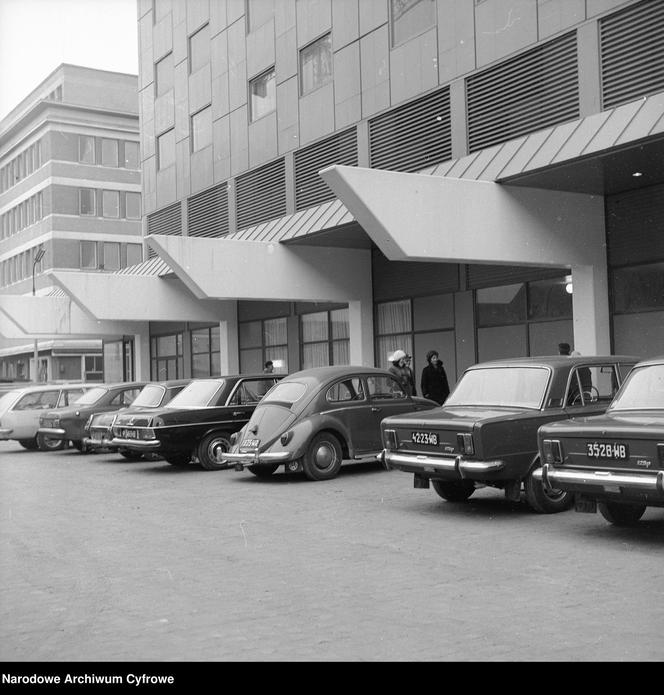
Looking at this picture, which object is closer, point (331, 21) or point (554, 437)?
point (554, 437)

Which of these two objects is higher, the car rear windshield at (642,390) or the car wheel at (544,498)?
the car rear windshield at (642,390)

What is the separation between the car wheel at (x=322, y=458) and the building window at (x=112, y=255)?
1914 inches

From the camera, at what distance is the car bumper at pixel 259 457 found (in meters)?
13.3

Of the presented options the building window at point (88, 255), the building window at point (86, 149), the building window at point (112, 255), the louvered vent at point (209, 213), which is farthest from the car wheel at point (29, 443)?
the building window at point (86, 149)

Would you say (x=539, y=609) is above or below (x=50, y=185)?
below

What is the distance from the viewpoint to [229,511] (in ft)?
35.9

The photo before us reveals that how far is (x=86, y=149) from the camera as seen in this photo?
193 feet

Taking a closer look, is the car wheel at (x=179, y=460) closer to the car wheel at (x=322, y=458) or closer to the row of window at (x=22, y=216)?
the car wheel at (x=322, y=458)

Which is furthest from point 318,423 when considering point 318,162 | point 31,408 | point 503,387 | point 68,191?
point 68,191

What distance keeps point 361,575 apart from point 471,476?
8.94ft
